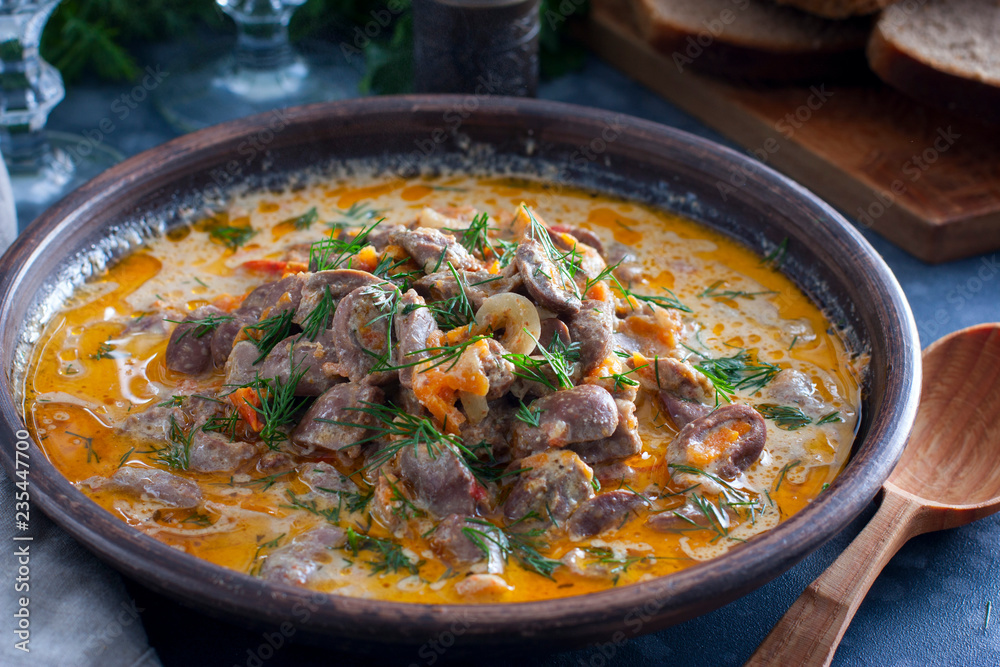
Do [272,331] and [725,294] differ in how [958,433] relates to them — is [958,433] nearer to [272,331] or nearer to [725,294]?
[725,294]

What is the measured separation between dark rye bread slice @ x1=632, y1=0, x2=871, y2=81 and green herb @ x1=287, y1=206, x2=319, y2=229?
8.86ft

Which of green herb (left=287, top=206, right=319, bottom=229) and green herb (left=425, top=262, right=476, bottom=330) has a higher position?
green herb (left=425, top=262, right=476, bottom=330)

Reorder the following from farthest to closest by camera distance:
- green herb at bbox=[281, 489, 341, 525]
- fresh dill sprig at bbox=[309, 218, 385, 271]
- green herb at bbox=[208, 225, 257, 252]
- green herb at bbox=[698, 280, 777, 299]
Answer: green herb at bbox=[208, 225, 257, 252]
green herb at bbox=[698, 280, 777, 299]
fresh dill sprig at bbox=[309, 218, 385, 271]
green herb at bbox=[281, 489, 341, 525]

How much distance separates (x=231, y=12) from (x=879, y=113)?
4112mm

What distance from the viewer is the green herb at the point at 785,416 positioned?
3633 mm

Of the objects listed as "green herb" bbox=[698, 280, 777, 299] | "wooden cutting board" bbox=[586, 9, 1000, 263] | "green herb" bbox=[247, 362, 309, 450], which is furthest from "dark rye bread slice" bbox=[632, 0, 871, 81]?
"green herb" bbox=[247, 362, 309, 450]

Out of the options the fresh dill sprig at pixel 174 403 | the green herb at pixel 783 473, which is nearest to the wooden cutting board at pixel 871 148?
the green herb at pixel 783 473

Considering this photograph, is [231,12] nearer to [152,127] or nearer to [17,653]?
[152,127]

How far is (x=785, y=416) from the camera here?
366 cm

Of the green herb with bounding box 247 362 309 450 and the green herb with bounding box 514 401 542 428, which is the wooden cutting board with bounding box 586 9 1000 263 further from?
the green herb with bounding box 247 362 309 450

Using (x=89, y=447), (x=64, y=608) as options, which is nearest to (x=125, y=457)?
(x=89, y=447)

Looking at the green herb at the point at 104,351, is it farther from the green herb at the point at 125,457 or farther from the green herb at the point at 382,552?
the green herb at the point at 382,552

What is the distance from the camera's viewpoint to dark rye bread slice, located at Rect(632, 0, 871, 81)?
5.94m

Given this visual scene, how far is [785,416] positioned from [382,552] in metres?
1.62
